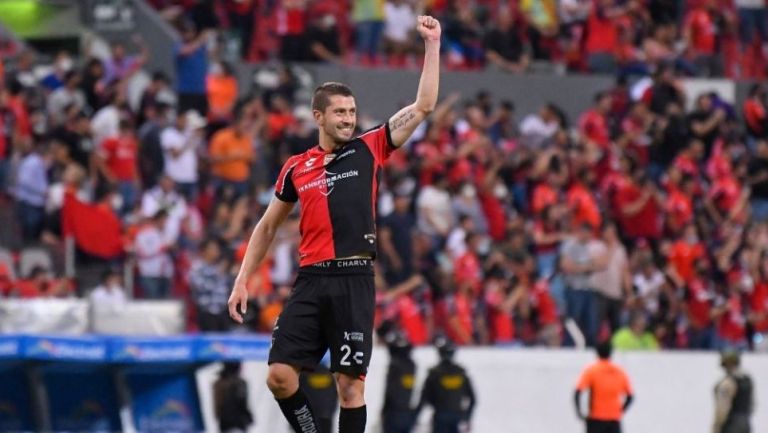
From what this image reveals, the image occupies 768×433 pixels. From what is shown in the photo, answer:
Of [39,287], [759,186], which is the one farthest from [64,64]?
[759,186]

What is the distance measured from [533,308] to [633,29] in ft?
27.3

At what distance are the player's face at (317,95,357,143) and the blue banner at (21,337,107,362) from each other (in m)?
8.91

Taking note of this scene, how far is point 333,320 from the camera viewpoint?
988 centimetres

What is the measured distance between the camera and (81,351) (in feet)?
60.3

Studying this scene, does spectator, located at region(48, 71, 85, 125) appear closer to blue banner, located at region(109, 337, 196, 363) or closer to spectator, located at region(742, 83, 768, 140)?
blue banner, located at region(109, 337, 196, 363)

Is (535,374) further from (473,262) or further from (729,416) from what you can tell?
(729,416)

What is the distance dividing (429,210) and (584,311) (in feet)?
7.14

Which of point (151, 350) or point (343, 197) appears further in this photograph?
point (151, 350)

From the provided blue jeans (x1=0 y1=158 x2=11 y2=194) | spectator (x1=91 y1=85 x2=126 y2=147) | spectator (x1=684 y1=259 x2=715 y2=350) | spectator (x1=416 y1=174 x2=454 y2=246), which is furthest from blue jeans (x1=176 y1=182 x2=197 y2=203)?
spectator (x1=684 y1=259 x2=715 y2=350)

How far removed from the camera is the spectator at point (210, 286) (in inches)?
781

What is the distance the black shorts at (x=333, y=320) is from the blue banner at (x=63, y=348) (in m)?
8.67

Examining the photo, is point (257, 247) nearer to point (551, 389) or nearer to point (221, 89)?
point (551, 389)

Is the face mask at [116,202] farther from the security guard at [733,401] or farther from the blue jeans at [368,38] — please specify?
the security guard at [733,401]

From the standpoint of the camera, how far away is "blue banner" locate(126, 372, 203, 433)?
19391 millimetres
